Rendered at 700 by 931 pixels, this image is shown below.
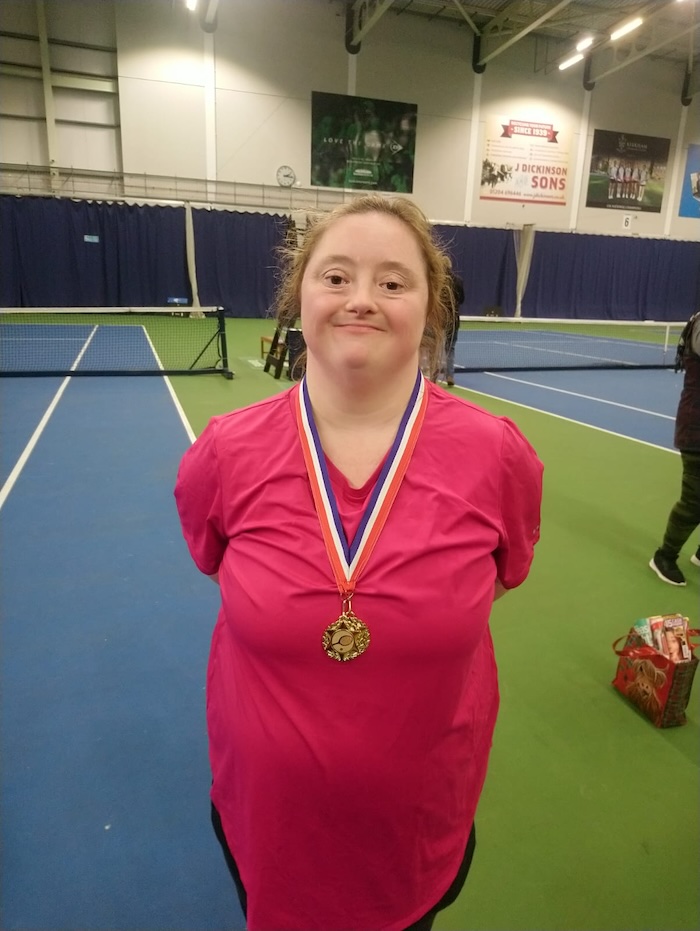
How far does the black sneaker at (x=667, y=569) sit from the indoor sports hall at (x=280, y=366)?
9 centimetres

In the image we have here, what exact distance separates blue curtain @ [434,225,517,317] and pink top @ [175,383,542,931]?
72.8ft

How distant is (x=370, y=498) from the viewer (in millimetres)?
1216

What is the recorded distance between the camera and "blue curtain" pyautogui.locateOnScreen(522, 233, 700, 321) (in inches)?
943

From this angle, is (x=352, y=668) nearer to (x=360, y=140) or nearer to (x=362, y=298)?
(x=362, y=298)

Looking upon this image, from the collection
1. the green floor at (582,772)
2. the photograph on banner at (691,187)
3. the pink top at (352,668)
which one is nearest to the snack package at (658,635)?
the green floor at (582,772)

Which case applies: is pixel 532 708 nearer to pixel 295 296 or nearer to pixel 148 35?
pixel 295 296

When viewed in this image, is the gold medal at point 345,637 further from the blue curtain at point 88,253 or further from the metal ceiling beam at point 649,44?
the metal ceiling beam at point 649,44

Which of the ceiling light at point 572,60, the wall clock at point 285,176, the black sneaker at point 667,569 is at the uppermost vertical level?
the ceiling light at point 572,60

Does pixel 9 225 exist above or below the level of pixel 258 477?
above

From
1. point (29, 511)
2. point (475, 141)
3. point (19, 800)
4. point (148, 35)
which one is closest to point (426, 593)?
point (19, 800)

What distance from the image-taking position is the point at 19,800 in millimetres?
2393

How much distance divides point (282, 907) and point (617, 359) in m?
14.3

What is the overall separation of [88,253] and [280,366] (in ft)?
42.6

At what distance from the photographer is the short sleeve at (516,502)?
132cm
